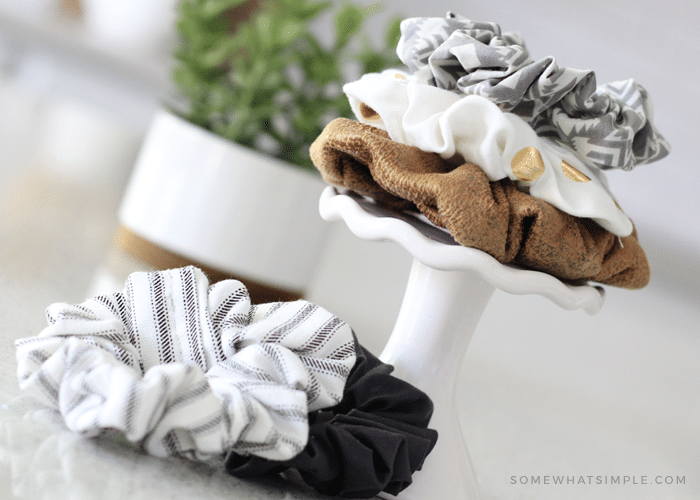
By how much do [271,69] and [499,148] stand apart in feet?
1.59

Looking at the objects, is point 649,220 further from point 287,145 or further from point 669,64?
point 287,145

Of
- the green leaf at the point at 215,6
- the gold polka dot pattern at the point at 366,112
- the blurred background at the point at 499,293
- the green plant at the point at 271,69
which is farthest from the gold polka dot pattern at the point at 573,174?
the green leaf at the point at 215,6

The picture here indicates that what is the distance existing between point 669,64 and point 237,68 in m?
0.59

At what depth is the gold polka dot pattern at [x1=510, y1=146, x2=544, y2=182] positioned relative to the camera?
0.94 ft

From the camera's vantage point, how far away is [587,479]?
557 millimetres

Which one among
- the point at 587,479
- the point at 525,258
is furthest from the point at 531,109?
the point at 587,479

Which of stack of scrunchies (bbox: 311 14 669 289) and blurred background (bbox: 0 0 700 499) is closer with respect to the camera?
stack of scrunchies (bbox: 311 14 669 289)

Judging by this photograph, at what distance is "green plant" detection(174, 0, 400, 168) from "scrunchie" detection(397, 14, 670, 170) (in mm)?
391

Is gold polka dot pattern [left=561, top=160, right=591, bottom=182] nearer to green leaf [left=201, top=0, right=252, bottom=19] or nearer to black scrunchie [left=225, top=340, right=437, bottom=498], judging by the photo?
black scrunchie [left=225, top=340, right=437, bottom=498]

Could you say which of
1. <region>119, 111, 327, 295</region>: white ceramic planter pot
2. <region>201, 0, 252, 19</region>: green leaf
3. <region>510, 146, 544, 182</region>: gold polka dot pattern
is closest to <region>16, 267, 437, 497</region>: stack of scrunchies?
<region>510, 146, 544, 182</region>: gold polka dot pattern

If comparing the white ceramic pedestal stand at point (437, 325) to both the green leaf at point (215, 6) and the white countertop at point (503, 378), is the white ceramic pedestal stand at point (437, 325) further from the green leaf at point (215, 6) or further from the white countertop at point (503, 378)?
the green leaf at point (215, 6)

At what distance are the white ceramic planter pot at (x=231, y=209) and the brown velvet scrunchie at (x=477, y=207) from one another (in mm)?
403

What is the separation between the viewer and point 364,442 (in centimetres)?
27

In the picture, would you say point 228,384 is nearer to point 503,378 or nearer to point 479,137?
point 479,137
